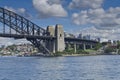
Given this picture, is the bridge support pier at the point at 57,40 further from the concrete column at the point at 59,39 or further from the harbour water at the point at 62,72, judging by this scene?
the harbour water at the point at 62,72

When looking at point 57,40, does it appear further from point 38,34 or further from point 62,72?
point 62,72

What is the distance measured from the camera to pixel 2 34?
13425 centimetres

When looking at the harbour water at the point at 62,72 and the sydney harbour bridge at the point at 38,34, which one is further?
the sydney harbour bridge at the point at 38,34

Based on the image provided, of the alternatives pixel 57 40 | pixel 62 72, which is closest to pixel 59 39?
pixel 57 40

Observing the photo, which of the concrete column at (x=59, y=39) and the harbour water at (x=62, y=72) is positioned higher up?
the concrete column at (x=59, y=39)

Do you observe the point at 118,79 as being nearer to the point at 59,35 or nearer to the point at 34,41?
the point at 34,41

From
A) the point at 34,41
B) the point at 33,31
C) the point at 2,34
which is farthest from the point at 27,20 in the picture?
the point at 2,34

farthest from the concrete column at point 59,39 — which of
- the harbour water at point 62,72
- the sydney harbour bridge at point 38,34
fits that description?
the harbour water at point 62,72

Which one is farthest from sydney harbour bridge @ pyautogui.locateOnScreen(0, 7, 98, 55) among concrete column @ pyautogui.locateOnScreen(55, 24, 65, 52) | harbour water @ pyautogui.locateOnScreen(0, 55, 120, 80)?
harbour water @ pyautogui.locateOnScreen(0, 55, 120, 80)

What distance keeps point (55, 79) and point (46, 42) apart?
12452 centimetres

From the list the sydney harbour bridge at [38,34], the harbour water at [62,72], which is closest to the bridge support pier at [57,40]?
the sydney harbour bridge at [38,34]

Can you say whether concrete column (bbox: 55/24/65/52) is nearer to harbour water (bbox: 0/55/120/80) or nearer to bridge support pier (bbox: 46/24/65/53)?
bridge support pier (bbox: 46/24/65/53)

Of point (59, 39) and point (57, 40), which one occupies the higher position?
point (59, 39)

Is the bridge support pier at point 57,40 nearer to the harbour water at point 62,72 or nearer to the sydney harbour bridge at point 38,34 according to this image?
the sydney harbour bridge at point 38,34
